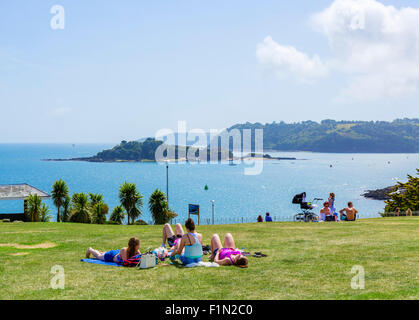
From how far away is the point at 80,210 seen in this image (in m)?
48.2

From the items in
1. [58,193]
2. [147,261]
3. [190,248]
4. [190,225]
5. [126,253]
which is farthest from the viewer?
[58,193]

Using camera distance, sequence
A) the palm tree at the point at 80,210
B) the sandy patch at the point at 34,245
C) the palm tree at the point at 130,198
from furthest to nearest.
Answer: the palm tree at the point at 130,198 → the palm tree at the point at 80,210 → the sandy patch at the point at 34,245

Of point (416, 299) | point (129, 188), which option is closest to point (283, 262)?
point (416, 299)

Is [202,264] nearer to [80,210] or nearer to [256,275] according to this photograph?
[256,275]

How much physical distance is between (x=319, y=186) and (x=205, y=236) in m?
181

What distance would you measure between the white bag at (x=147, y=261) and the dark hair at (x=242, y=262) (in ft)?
8.13

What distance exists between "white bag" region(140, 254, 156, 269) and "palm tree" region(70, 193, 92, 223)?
1529 inches

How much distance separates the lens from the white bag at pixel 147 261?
11.6 metres

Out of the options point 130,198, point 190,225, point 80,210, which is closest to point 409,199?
point 130,198

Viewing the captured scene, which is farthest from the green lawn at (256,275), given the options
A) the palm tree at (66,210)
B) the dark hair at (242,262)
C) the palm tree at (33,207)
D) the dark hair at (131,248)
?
the palm tree at (66,210)

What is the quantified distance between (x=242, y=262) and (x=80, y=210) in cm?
4057

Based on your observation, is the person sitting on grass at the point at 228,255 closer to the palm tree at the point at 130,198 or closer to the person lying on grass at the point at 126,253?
the person lying on grass at the point at 126,253
